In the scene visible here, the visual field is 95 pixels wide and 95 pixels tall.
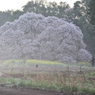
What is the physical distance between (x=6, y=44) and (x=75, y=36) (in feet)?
41.9

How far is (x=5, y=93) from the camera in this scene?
9.42 metres

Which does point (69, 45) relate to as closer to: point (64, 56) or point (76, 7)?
point (64, 56)

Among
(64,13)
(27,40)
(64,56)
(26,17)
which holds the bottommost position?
(64,56)

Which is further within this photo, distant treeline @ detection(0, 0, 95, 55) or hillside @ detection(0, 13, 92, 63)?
distant treeline @ detection(0, 0, 95, 55)

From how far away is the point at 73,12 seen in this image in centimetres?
5894

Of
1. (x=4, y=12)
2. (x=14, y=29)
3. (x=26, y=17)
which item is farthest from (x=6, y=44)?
(x=4, y=12)

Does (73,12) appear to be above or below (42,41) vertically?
above

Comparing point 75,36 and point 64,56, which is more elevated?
point 75,36

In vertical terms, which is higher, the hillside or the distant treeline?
the distant treeline

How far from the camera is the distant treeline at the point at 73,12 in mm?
51188

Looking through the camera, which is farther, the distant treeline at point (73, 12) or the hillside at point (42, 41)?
the distant treeline at point (73, 12)

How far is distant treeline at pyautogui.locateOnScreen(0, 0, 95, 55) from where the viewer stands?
168ft

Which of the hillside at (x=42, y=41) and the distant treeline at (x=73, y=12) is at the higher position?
the distant treeline at (x=73, y=12)

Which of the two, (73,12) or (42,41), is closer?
(42,41)
